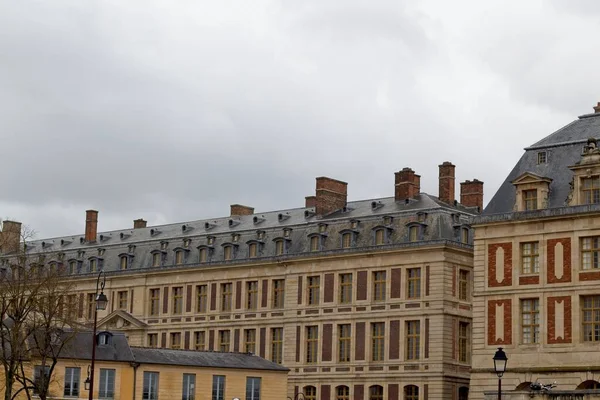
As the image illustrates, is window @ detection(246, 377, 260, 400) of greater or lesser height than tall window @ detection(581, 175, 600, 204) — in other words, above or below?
below

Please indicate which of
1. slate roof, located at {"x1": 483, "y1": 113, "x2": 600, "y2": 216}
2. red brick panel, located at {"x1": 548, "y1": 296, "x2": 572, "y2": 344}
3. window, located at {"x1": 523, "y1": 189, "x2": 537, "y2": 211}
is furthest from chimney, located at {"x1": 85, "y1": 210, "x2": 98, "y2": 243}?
red brick panel, located at {"x1": 548, "y1": 296, "x2": 572, "y2": 344}

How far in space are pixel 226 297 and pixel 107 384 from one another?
918 inches

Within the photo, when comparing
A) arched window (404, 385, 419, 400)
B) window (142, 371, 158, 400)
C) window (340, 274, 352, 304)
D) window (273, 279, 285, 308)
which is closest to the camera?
window (142, 371, 158, 400)

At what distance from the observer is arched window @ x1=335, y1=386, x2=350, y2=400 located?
81.4 meters

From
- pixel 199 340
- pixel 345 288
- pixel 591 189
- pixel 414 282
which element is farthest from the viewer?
pixel 199 340

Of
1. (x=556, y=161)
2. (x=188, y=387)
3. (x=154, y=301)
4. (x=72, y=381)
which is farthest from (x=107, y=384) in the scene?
(x=154, y=301)

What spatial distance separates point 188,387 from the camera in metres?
70.2

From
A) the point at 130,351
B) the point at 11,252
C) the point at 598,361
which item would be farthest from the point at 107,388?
the point at 11,252

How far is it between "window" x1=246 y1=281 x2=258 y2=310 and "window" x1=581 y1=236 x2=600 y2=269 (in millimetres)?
29974

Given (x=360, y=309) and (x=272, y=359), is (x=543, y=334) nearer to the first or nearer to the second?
(x=360, y=309)

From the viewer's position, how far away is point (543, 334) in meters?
63.8

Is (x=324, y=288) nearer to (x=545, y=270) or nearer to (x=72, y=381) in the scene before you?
(x=72, y=381)

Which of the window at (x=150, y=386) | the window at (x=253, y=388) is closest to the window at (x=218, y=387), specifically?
the window at (x=253, y=388)

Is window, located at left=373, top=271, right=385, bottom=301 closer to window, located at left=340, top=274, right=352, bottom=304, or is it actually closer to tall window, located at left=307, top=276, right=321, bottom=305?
window, located at left=340, top=274, right=352, bottom=304
